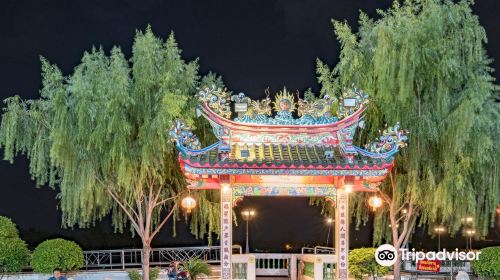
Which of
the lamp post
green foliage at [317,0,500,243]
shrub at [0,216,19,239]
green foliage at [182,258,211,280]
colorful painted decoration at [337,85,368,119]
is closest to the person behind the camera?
colorful painted decoration at [337,85,368,119]

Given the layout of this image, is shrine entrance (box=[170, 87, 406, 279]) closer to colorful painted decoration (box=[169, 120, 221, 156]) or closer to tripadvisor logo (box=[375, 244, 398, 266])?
colorful painted decoration (box=[169, 120, 221, 156])

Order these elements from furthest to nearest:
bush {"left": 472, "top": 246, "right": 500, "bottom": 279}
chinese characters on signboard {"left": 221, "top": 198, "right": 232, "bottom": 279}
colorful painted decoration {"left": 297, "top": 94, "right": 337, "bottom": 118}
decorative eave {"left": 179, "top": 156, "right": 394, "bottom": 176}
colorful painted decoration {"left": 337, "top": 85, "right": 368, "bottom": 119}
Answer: bush {"left": 472, "top": 246, "right": 500, "bottom": 279}
colorful painted decoration {"left": 297, "top": 94, "right": 337, "bottom": 118}
colorful painted decoration {"left": 337, "top": 85, "right": 368, "bottom": 119}
chinese characters on signboard {"left": 221, "top": 198, "right": 232, "bottom": 279}
decorative eave {"left": 179, "top": 156, "right": 394, "bottom": 176}

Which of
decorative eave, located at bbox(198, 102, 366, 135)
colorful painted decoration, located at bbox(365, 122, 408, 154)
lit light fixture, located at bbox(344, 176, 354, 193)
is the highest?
decorative eave, located at bbox(198, 102, 366, 135)

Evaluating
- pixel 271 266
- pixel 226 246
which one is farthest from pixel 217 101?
pixel 271 266

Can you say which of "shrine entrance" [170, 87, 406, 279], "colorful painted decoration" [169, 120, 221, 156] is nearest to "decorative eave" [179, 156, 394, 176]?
"shrine entrance" [170, 87, 406, 279]

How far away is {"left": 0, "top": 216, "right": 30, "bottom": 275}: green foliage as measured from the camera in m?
14.9

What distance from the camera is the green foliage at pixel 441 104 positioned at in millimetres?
13750

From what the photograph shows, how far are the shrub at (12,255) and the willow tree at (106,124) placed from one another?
1142 millimetres

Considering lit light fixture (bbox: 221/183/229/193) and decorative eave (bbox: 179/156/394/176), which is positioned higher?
decorative eave (bbox: 179/156/394/176)

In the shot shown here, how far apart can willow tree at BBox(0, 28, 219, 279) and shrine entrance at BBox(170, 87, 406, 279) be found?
1.87 metres

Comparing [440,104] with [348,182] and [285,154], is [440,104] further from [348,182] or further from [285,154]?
[285,154]

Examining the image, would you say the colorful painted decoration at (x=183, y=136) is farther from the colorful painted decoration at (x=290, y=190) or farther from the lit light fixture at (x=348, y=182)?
the lit light fixture at (x=348, y=182)

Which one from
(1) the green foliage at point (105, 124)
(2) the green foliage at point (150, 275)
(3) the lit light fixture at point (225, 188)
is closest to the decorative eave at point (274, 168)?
(3) the lit light fixture at point (225, 188)

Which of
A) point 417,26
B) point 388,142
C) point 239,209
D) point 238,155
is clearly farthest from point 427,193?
point 239,209
